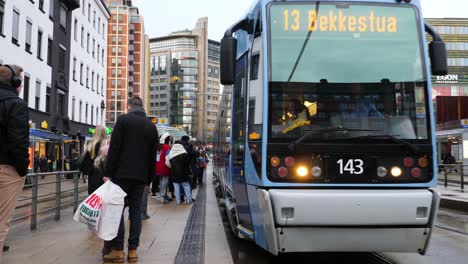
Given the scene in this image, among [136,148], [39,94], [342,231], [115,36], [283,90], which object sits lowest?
[342,231]

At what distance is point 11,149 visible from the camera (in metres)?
4.30

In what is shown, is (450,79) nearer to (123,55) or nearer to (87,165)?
(123,55)

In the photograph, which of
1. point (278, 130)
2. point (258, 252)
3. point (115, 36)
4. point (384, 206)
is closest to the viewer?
point (384, 206)

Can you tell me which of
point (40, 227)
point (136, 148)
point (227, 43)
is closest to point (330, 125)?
point (227, 43)

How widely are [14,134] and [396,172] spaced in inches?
146

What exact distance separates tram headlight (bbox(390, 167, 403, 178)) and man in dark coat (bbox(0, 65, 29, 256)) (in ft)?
11.7

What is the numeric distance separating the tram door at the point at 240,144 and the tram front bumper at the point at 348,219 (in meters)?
0.95

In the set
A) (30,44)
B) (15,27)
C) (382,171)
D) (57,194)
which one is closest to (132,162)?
(382,171)

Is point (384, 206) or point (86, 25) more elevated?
point (86, 25)

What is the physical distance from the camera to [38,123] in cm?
3108

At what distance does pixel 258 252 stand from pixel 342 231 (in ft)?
7.90

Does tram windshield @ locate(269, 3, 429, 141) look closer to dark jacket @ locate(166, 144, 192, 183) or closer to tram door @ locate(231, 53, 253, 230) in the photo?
tram door @ locate(231, 53, 253, 230)

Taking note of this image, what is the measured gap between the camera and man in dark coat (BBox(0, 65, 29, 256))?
14.2 ft

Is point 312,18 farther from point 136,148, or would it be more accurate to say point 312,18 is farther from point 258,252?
point 258,252
